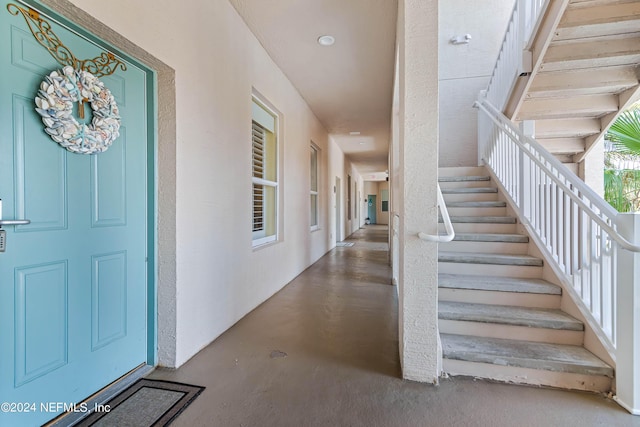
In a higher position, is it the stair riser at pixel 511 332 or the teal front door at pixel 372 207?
the teal front door at pixel 372 207

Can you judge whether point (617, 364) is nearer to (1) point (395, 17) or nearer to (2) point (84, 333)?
(2) point (84, 333)

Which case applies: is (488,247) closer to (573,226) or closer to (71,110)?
(573,226)

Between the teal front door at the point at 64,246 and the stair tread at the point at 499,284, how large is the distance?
2358mm

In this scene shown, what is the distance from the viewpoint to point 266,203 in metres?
3.99

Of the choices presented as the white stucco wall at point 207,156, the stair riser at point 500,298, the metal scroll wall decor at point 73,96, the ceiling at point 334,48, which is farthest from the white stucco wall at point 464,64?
the metal scroll wall decor at point 73,96

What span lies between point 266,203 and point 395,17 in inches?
101

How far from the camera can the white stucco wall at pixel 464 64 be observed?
16.9 ft

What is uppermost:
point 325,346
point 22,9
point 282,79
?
point 282,79

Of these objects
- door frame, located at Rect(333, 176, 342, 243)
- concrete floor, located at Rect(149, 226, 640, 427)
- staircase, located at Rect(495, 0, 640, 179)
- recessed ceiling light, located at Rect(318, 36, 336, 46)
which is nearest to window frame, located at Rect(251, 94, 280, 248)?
recessed ceiling light, located at Rect(318, 36, 336, 46)

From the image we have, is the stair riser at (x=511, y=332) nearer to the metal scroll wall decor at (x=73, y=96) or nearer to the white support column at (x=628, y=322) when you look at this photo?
the white support column at (x=628, y=322)

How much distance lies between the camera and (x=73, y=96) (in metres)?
1.49

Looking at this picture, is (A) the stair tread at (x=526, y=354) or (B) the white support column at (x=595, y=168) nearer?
(A) the stair tread at (x=526, y=354)

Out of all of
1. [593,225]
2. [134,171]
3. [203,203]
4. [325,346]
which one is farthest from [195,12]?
[593,225]

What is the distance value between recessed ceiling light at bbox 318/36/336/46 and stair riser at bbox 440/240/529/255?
2.53 metres
